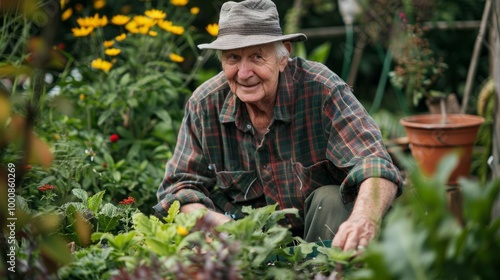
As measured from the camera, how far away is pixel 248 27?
2.96m

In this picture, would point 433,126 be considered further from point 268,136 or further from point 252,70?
point 252,70

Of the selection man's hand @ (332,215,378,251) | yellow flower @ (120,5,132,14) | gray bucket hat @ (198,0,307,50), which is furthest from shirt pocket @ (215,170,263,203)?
yellow flower @ (120,5,132,14)

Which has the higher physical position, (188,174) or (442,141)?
(188,174)

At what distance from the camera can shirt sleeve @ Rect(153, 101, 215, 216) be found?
9.86 ft

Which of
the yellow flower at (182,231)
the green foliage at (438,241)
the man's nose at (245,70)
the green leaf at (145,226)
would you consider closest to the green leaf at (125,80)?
A: the man's nose at (245,70)

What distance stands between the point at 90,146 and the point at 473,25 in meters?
2.98

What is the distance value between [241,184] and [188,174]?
22 cm

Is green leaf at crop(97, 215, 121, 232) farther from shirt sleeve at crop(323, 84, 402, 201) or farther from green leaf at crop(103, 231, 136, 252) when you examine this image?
→ shirt sleeve at crop(323, 84, 402, 201)

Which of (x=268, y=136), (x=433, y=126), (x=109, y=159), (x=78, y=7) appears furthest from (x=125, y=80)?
(x=433, y=126)

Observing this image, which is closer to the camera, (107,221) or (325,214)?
(107,221)

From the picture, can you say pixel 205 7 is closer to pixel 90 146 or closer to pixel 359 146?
pixel 90 146

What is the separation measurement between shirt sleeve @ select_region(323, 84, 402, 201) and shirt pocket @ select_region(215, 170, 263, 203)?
1.15 feet

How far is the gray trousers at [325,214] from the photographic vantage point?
283cm

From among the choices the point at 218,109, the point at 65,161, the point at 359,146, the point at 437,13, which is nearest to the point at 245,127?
the point at 218,109
